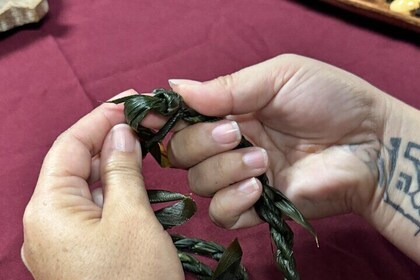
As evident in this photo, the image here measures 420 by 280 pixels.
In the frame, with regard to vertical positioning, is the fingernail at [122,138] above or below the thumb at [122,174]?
above

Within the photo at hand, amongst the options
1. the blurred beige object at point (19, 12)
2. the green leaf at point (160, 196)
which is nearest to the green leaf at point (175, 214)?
the green leaf at point (160, 196)

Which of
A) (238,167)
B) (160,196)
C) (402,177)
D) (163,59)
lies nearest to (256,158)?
(238,167)

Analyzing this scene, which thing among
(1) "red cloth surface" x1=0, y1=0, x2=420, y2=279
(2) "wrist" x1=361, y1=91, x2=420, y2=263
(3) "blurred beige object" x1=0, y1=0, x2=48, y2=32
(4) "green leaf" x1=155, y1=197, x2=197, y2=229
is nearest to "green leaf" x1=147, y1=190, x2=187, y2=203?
(4) "green leaf" x1=155, y1=197, x2=197, y2=229

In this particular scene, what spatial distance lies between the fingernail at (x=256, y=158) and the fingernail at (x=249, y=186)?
19 mm

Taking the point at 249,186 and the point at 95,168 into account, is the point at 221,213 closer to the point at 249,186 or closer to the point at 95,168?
the point at 249,186

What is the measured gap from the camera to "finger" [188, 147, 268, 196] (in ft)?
2.11

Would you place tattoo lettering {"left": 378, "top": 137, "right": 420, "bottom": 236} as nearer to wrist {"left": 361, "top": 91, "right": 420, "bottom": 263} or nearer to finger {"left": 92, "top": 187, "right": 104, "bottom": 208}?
wrist {"left": 361, "top": 91, "right": 420, "bottom": 263}

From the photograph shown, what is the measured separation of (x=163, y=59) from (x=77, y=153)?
1.50 ft

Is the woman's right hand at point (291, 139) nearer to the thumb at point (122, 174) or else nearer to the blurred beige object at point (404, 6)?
the thumb at point (122, 174)

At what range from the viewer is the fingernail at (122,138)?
60cm

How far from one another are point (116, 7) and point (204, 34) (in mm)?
217

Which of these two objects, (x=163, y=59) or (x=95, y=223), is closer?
(x=95, y=223)

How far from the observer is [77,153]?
60cm

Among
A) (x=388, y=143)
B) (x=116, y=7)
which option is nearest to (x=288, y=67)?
(x=388, y=143)
